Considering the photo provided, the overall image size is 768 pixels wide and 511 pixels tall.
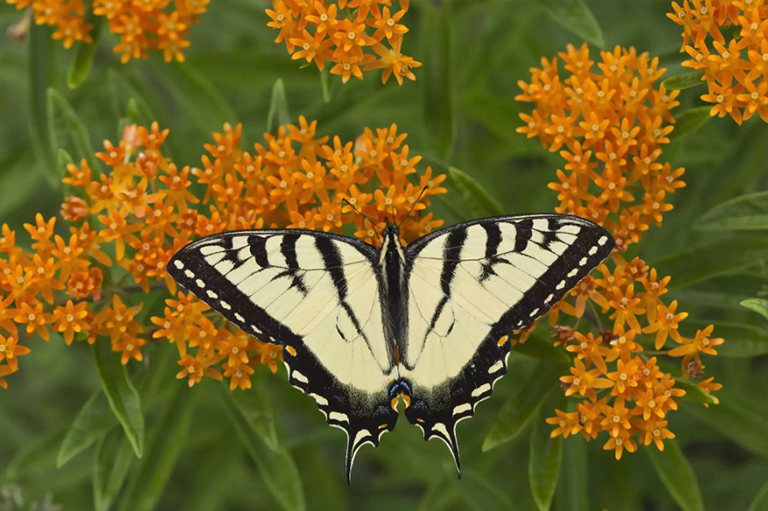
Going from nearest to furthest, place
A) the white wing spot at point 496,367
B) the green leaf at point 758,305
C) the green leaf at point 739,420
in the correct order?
the green leaf at point 758,305 → the white wing spot at point 496,367 → the green leaf at point 739,420

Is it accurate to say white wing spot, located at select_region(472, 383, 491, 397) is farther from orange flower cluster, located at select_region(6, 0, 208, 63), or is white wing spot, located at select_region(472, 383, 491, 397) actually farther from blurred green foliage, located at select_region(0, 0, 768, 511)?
orange flower cluster, located at select_region(6, 0, 208, 63)

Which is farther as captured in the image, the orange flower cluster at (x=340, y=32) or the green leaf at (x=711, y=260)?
the green leaf at (x=711, y=260)

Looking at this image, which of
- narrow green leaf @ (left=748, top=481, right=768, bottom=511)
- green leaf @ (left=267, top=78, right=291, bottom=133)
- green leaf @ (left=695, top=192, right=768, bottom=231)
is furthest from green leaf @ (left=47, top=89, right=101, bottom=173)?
narrow green leaf @ (left=748, top=481, right=768, bottom=511)

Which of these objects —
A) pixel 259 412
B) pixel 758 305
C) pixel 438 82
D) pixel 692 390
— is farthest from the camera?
pixel 438 82

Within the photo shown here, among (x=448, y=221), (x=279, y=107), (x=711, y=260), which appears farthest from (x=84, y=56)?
(x=711, y=260)

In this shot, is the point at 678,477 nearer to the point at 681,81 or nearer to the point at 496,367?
the point at 496,367

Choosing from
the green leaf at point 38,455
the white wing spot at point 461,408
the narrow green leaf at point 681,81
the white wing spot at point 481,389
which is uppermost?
the narrow green leaf at point 681,81

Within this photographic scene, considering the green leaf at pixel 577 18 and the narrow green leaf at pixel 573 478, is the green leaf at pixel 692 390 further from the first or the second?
the green leaf at pixel 577 18

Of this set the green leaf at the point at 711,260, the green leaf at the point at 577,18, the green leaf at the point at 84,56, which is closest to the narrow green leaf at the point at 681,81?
the green leaf at the point at 577,18
